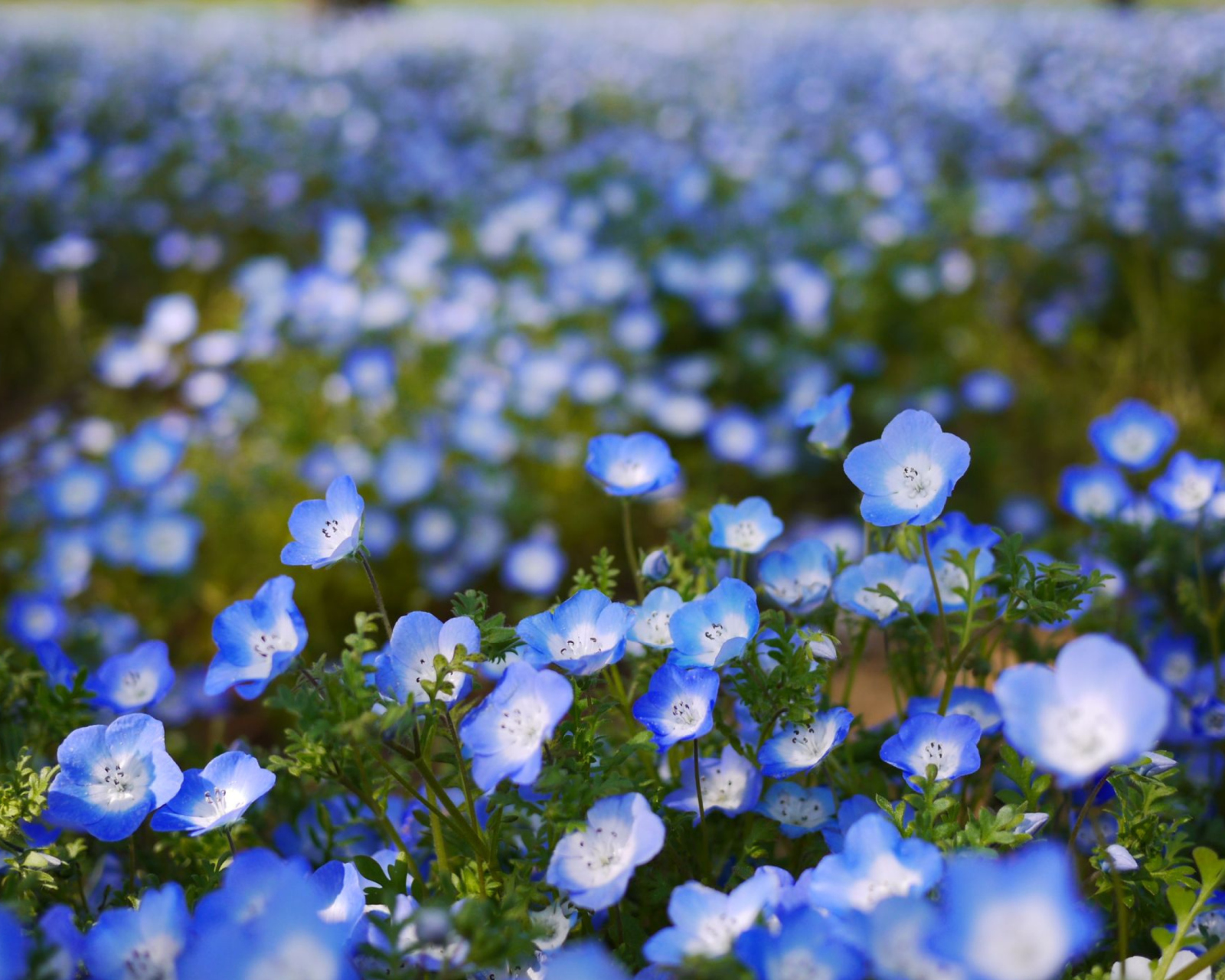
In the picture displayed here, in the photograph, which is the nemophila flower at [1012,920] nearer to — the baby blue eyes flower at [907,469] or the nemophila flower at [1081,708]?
the nemophila flower at [1081,708]

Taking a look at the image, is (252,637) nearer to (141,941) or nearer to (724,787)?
(141,941)

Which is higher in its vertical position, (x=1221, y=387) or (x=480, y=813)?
(x=480, y=813)

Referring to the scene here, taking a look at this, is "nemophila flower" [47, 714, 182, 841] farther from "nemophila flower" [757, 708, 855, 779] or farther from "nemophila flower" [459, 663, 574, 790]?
"nemophila flower" [757, 708, 855, 779]

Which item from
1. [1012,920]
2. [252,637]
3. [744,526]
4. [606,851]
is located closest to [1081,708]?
[1012,920]

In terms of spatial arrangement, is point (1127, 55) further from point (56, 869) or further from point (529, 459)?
point (56, 869)

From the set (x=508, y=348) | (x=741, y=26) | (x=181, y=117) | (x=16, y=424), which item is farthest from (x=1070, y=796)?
(x=741, y=26)
